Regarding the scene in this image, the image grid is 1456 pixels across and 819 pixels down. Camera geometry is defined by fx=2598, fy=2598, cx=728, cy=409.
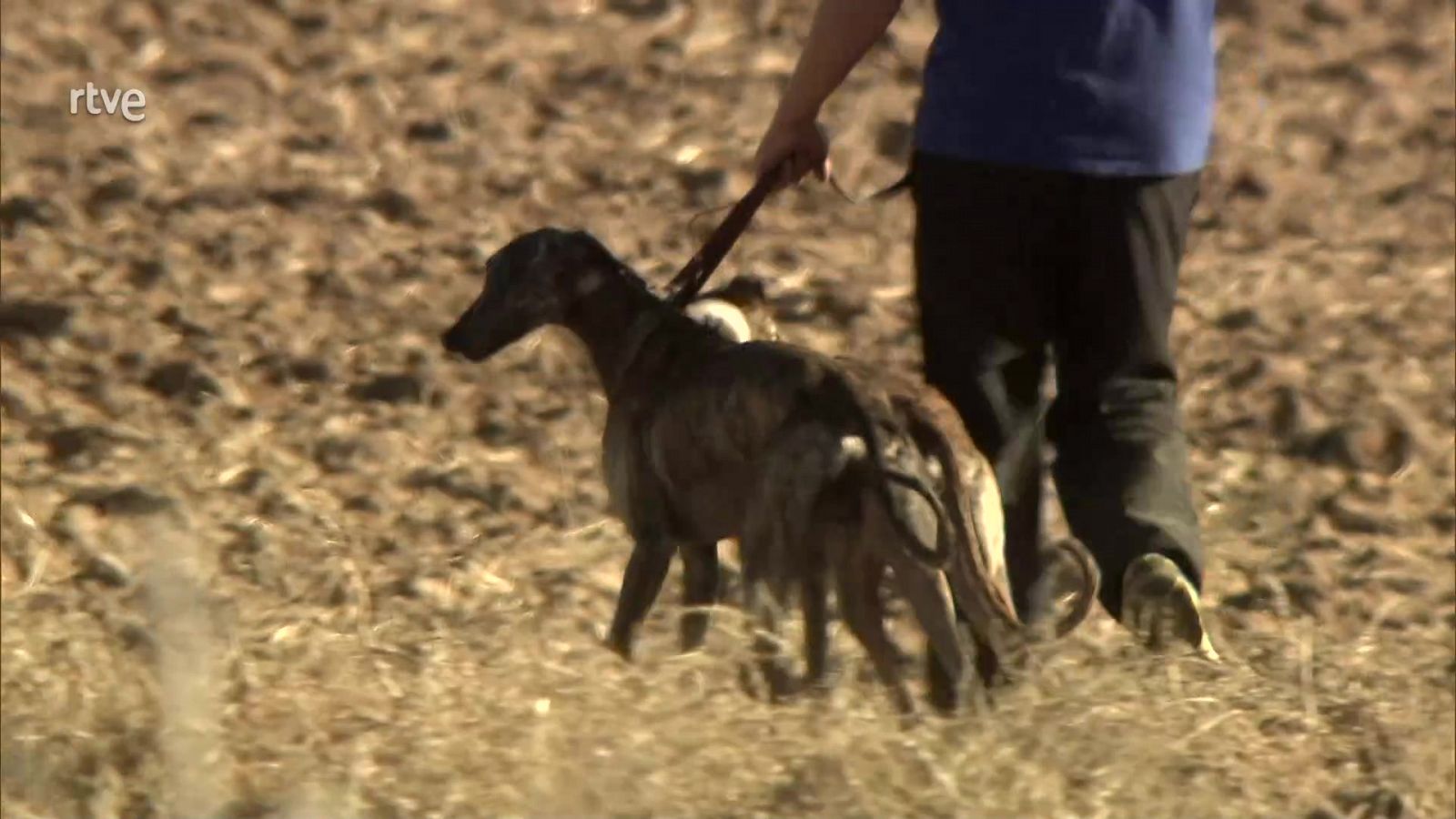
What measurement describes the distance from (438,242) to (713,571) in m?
2.92

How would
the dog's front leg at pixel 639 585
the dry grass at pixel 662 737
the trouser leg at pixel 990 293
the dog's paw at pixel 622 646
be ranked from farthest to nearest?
the dog's paw at pixel 622 646 < the dog's front leg at pixel 639 585 < the trouser leg at pixel 990 293 < the dry grass at pixel 662 737

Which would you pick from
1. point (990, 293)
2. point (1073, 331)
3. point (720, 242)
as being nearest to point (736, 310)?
point (720, 242)

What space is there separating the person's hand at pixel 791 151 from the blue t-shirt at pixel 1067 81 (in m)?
0.22

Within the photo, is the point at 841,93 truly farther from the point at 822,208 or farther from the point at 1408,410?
the point at 1408,410

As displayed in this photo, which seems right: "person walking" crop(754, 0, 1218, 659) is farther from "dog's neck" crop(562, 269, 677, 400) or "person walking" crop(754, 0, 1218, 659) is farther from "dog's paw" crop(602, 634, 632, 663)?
"dog's paw" crop(602, 634, 632, 663)

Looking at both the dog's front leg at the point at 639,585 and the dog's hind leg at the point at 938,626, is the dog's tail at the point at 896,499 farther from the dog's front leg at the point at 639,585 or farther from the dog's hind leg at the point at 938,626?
the dog's front leg at the point at 639,585

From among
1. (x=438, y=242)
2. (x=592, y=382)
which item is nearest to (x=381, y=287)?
(x=438, y=242)

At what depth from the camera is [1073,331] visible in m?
4.97

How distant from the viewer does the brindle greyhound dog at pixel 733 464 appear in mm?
4531

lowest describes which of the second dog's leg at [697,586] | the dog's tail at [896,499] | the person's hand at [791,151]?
the second dog's leg at [697,586]

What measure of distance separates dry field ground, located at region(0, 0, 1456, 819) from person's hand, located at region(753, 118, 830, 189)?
101cm

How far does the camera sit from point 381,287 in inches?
300

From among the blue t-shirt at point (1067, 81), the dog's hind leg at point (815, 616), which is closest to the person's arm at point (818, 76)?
the blue t-shirt at point (1067, 81)

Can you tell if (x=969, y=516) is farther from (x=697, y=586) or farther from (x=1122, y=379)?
(x=697, y=586)
